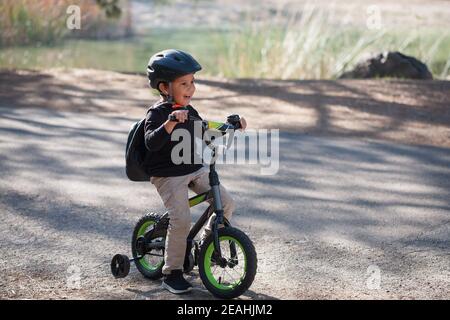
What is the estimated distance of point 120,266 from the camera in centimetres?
459

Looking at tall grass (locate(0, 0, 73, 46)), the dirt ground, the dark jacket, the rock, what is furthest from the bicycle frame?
tall grass (locate(0, 0, 73, 46))

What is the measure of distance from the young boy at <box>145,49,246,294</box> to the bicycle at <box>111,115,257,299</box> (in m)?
0.08

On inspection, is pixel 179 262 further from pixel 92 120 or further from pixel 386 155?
pixel 92 120

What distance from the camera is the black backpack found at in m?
4.40

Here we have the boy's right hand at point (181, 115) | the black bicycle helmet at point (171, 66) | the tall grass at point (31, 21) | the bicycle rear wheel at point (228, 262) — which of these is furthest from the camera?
the tall grass at point (31, 21)

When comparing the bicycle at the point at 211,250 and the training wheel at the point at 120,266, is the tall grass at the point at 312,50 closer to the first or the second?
the bicycle at the point at 211,250

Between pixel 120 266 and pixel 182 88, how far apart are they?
3.47ft

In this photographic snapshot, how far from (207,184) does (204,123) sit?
14.8 inches

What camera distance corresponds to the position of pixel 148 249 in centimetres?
465

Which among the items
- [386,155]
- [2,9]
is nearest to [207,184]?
A: [386,155]

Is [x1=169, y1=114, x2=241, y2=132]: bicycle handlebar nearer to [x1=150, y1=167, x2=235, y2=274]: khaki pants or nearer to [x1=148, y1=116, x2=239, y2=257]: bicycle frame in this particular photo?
[x1=148, y1=116, x2=239, y2=257]: bicycle frame

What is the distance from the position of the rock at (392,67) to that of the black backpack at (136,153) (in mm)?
7316

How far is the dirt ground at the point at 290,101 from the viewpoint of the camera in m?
8.68

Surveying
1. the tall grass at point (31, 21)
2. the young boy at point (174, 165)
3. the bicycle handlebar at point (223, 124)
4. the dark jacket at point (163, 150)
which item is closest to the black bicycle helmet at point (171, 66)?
the young boy at point (174, 165)
